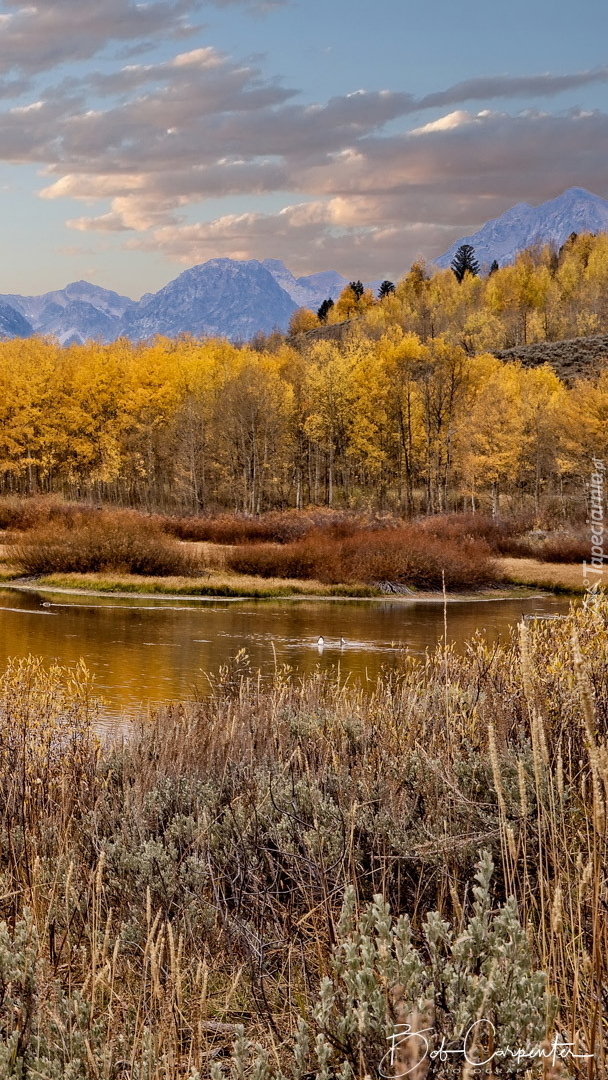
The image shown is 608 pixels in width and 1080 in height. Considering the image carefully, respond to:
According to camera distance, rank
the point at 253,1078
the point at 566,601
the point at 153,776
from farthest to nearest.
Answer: the point at 566,601, the point at 153,776, the point at 253,1078

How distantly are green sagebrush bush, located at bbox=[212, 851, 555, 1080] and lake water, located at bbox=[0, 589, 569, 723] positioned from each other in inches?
358

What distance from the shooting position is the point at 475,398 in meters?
55.3

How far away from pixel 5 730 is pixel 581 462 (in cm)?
4162

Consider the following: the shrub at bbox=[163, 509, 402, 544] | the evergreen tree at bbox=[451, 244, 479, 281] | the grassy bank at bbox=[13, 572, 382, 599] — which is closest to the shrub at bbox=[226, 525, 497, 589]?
the grassy bank at bbox=[13, 572, 382, 599]

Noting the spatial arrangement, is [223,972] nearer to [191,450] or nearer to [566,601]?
[566,601]

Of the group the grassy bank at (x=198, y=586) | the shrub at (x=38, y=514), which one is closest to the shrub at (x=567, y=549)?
the grassy bank at (x=198, y=586)

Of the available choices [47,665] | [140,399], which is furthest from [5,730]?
[140,399]

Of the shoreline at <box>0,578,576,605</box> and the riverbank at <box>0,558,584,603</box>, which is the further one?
the riverbank at <box>0,558,584,603</box>

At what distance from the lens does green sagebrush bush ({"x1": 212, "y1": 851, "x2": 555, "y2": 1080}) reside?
84.7 inches

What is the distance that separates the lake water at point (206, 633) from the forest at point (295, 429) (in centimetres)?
2369

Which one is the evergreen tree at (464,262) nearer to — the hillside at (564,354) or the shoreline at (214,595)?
the hillside at (564,354)
